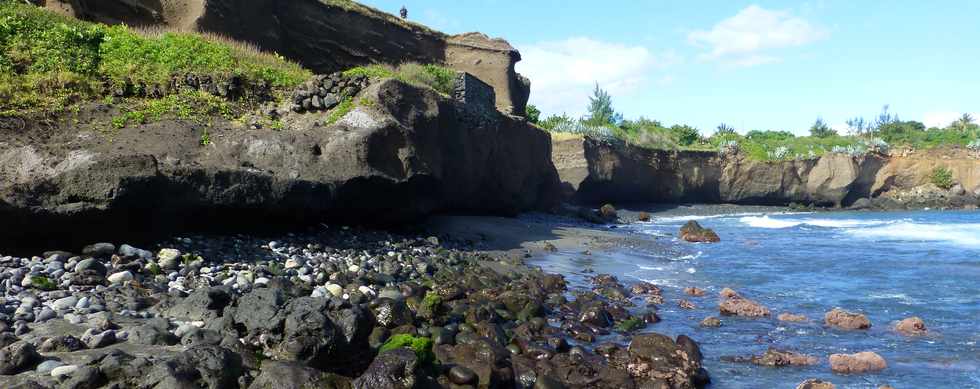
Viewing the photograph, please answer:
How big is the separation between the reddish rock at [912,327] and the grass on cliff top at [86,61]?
40.5 ft

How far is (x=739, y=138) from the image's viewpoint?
46.9 m

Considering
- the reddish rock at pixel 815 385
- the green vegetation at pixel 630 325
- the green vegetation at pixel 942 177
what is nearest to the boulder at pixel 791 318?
the green vegetation at pixel 630 325

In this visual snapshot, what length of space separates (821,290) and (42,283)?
42.3 feet

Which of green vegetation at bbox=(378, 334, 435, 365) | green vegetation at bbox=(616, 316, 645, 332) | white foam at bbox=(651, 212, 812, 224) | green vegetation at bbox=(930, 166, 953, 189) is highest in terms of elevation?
green vegetation at bbox=(930, 166, 953, 189)

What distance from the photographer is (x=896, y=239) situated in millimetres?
23953

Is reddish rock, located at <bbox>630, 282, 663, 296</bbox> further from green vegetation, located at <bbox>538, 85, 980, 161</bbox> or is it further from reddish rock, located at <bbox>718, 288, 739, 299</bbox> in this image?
green vegetation, located at <bbox>538, 85, 980, 161</bbox>

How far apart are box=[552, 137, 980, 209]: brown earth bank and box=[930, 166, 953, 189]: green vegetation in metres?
Answer: 0.23

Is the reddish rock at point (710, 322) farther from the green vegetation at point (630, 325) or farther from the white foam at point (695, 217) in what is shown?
the white foam at point (695, 217)

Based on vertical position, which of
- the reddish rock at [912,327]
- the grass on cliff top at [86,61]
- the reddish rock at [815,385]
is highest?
the grass on cliff top at [86,61]

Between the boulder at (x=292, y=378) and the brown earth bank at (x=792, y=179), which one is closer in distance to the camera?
the boulder at (x=292, y=378)

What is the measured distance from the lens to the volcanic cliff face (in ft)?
61.2

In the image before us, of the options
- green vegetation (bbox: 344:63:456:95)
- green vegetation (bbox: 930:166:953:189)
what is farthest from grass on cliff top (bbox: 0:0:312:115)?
green vegetation (bbox: 930:166:953:189)

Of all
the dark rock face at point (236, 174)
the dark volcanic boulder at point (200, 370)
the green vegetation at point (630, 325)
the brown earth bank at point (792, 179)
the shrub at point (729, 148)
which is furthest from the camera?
the shrub at point (729, 148)

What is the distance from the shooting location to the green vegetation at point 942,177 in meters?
46.6
